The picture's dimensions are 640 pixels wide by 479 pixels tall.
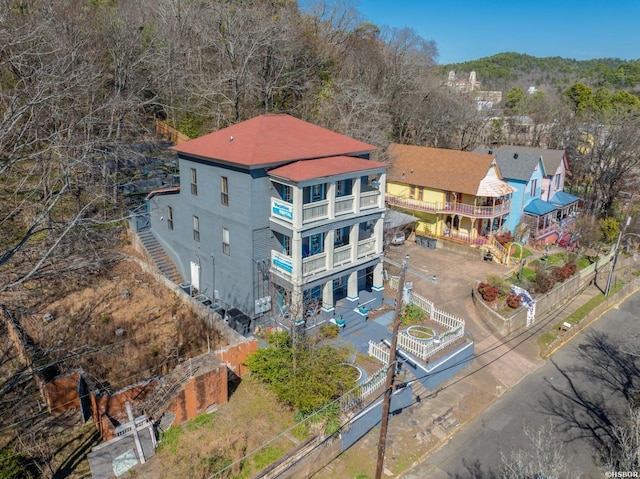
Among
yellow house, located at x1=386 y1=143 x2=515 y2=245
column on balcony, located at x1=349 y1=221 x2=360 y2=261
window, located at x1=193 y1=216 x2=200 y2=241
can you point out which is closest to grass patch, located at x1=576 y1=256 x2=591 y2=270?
yellow house, located at x1=386 y1=143 x2=515 y2=245

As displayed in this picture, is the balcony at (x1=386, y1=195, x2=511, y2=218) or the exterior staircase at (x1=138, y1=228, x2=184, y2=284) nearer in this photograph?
the exterior staircase at (x1=138, y1=228, x2=184, y2=284)

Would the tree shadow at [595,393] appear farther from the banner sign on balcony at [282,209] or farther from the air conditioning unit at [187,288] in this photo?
the air conditioning unit at [187,288]

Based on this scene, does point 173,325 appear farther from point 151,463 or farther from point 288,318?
point 151,463

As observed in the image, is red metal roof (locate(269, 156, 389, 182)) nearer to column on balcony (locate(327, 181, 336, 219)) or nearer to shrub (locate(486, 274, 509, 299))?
column on balcony (locate(327, 181, 336, 219))

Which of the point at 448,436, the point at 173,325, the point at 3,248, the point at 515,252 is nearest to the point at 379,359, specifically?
the point at 448,436

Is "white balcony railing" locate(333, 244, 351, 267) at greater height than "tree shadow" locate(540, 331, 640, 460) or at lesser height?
greater

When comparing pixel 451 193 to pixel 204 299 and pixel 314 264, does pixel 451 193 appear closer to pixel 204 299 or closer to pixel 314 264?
pixel 314 264

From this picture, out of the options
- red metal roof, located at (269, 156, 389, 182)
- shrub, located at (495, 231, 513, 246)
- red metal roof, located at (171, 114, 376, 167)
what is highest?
red metal roof, located at (171, 114, 376, 167)
